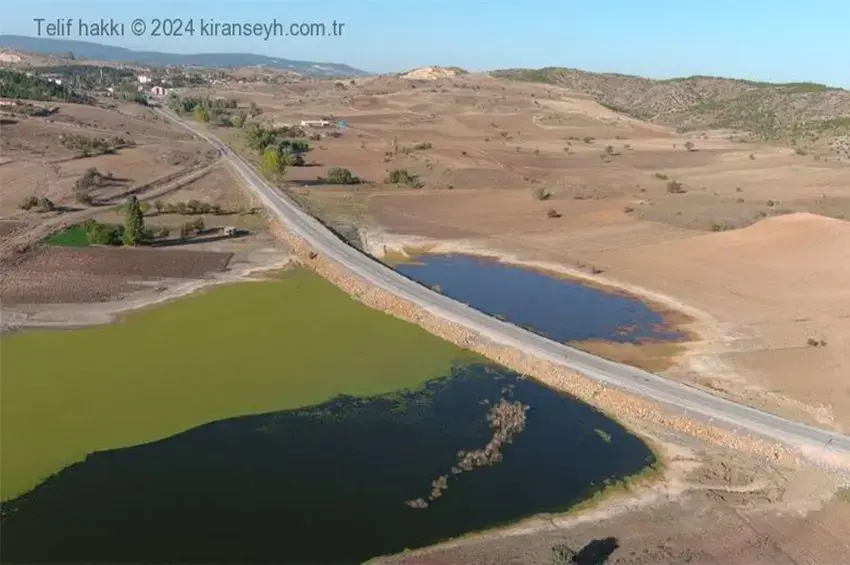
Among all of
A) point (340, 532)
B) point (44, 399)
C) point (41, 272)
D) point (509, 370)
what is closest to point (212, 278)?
point (41, 272)

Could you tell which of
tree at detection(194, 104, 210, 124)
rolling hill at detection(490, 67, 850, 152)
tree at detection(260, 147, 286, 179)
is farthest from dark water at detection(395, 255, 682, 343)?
tree at detection(194, 104, 210, 124)

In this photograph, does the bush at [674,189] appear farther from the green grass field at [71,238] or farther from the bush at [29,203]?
the bush at [29,203]

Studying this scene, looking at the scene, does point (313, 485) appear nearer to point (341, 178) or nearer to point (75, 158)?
point (341, 178)

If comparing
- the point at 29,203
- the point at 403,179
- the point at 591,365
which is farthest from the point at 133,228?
the point at 403,179

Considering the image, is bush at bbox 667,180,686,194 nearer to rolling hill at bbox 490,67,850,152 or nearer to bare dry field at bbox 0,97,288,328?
rolling hill at bbox 490,67,850,152

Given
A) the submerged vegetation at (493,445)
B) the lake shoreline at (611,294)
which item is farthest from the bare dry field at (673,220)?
the submerged vegetation at (493,445)
